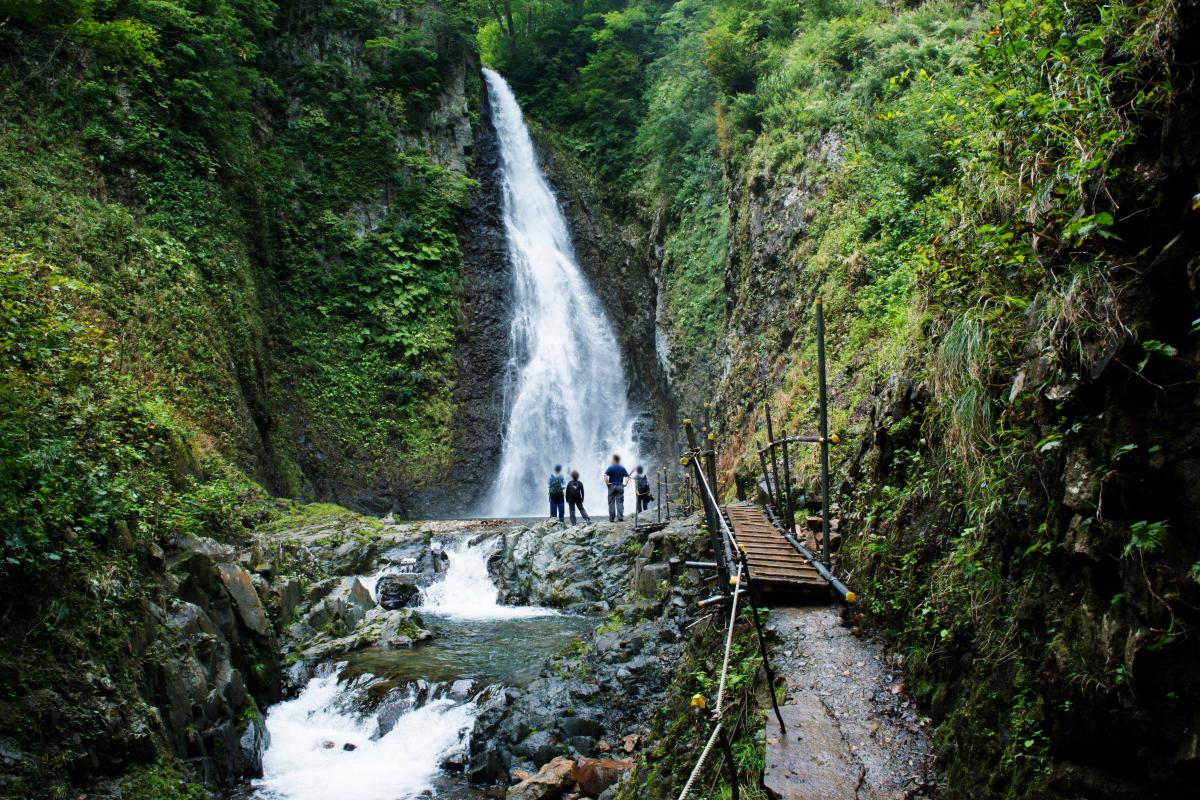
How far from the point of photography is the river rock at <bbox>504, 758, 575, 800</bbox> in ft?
19.8

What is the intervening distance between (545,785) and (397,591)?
7.71m

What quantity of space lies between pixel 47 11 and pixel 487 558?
14.9 m

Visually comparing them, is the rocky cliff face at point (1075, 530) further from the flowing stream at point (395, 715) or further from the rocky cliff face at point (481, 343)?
the rocky cliff face at point (481, 343)

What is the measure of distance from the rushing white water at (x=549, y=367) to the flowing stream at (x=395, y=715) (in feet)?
35.8

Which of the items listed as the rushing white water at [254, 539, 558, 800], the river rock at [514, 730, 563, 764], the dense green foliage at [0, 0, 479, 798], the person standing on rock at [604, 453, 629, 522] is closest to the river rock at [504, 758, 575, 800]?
the river rock at [514, 730, 563, 764]

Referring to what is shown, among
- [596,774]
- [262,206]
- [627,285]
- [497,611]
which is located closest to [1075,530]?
[596,774]

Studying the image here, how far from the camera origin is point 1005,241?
156 inches

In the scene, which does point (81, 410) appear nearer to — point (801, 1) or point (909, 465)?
point (909, 465)

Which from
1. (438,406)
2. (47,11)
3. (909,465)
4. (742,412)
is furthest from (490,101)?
(909,465)

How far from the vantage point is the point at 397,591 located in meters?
13.0

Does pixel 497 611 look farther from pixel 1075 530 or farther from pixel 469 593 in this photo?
pixel 1075 530

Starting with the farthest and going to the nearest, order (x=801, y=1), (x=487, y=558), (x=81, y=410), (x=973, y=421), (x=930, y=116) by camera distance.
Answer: (x=801, y=1) < (x=487, y=558) < (x=930, y=116) < (x=81, y=410) < (x=973, y=421)

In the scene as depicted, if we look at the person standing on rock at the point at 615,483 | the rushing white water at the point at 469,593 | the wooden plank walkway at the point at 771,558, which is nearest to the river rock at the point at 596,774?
the wooden plank walkway at the point at 771,558

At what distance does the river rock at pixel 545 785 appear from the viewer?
6047mm
